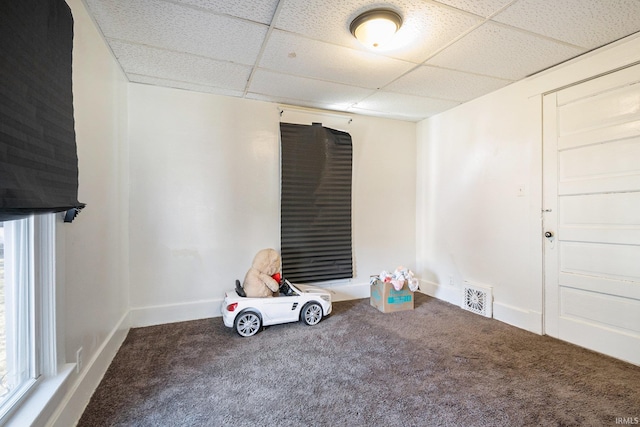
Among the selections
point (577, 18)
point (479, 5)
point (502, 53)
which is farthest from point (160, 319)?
point (577, 18)

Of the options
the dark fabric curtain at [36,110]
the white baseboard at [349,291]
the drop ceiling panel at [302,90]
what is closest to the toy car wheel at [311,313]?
the white baseboard at [349,291]

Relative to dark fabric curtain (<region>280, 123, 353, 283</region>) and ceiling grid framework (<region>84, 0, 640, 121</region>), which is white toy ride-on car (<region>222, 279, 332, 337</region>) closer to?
dark fabric curtain (<region>280, 123, 353, 283</region>)

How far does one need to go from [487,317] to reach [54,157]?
3.59 m

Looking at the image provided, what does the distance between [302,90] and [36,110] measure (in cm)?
224

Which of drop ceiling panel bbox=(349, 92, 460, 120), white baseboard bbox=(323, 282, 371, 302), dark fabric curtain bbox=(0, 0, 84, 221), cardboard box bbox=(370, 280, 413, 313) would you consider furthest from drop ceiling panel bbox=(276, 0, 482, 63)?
white baseboard bbox=(323, 282, 371, 302)

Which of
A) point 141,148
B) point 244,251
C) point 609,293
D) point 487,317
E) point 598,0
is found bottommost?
point 487,317

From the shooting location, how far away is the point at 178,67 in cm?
249

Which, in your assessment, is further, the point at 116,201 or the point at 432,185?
the point at 432,185

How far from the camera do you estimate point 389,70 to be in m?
2.53

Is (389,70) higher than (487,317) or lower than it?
higher

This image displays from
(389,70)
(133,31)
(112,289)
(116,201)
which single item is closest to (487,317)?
(389,70)

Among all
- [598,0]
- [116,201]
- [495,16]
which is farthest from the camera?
[116,201]

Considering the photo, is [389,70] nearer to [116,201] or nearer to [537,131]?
[537,131]

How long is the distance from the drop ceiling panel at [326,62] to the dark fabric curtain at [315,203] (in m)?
0.83
